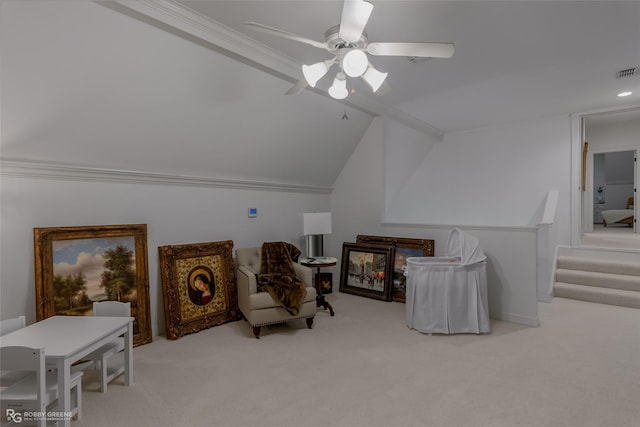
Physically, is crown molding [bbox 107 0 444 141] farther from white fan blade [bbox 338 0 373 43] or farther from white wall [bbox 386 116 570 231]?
white wall [bbox 386 116 570 231]

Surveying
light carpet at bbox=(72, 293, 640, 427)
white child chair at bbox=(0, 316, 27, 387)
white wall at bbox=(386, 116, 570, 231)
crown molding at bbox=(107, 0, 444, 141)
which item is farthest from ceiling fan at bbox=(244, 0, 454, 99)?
white wall at bbox=(386, 116, 570, 231)

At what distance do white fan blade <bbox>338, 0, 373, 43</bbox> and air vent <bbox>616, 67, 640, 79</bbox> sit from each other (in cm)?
357

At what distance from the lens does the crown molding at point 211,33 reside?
2.26 metres

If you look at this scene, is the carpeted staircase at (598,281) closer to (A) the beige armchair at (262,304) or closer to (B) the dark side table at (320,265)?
(B) the dark side table at (320,265)

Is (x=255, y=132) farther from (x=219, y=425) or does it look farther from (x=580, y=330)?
(x=580, y=330)

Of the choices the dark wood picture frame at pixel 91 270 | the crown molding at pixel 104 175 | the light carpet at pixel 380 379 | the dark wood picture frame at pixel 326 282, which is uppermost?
the crown molding at pixel 104 175

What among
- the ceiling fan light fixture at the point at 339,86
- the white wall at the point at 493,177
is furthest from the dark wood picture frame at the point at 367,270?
the ceiling fan light fixture at the point at 339,86

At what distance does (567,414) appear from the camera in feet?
6.63

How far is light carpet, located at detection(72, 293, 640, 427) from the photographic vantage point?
2014mm

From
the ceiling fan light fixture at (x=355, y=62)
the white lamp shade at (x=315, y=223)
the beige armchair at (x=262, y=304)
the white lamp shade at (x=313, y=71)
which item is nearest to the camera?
Result: the ceiling fan light fixture at (x=355, y=62)

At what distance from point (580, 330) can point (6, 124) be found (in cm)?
548

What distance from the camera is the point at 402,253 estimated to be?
4598 mm

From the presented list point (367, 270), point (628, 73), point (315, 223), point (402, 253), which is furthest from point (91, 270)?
point (628, 73)

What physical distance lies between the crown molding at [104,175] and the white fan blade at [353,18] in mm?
2414
